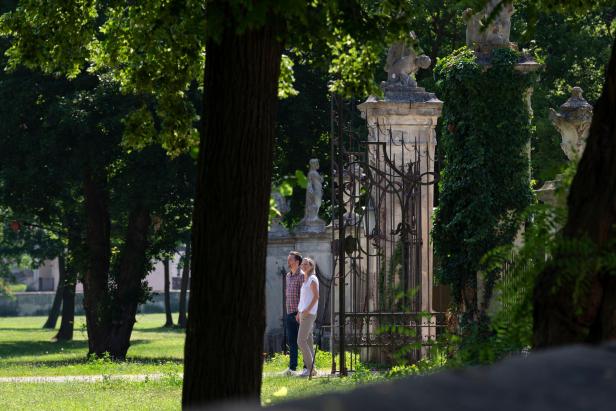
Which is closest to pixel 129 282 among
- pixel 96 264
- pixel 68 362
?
pixel 96 264

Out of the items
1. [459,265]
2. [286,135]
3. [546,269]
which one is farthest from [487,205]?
Result: [286,135]

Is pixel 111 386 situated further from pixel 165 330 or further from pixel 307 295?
pixel 165 330

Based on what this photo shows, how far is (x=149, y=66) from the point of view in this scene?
1048cm

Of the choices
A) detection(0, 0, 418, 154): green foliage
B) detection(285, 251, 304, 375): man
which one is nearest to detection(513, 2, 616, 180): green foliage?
detection(285, 251, 304, 375): man

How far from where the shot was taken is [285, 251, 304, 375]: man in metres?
17.1

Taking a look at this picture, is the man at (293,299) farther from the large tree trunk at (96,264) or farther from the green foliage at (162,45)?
the large tree trunk at (96,264)

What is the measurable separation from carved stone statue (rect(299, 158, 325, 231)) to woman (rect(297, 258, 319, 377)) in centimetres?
667

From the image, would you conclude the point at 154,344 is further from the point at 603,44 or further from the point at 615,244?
the point at 615,244

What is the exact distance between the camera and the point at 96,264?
2922 cm

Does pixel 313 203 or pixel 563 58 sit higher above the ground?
pixel 563 58

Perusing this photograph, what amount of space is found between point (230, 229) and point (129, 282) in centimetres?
2223

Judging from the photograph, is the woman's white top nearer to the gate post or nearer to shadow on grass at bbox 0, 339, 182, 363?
the gate post

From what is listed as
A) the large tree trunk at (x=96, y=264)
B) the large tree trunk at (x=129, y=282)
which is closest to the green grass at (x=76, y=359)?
the large tree trunk at (x=129, y=282)

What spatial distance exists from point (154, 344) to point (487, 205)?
25098mm
